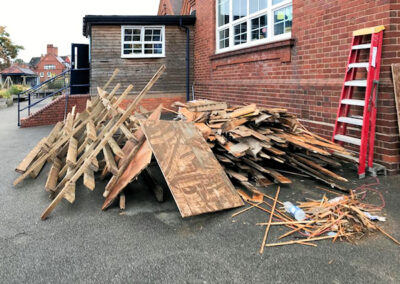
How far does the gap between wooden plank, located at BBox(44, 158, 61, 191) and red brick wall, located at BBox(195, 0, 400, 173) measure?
4.91 m

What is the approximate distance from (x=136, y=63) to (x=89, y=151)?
9866mm

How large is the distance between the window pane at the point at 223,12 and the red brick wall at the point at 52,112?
6.35m

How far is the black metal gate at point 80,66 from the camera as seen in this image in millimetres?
15995

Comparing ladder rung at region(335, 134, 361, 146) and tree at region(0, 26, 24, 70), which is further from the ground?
tree at region(0, 26, 24, 70)

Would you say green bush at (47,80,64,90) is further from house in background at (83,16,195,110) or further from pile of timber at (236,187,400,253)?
pile of timber at (236,187,400,253)

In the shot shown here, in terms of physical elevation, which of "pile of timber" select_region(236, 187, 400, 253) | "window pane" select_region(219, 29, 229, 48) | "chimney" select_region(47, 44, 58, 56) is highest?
"chimney" select_region(47, 44, 58, 56)

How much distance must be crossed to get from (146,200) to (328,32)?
4.74 meters

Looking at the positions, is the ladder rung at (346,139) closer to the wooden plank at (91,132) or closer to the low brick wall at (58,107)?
the wooden plank at (91,132)

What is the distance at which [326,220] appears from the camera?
3609 mm

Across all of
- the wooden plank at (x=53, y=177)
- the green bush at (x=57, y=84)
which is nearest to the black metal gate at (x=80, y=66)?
the wooden plank at (x=53, y=177)

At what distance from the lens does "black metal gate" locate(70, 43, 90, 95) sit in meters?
16.0

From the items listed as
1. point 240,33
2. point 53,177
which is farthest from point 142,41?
point 53,177

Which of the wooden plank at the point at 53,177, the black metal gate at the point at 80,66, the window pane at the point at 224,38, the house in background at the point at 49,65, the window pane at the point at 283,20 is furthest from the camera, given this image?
the house in background at the point at 49,65

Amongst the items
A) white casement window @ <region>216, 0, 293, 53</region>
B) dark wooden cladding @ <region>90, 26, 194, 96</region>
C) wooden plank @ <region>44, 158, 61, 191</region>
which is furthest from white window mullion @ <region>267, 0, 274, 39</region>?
dark wooden cladding @ <region>90, 26, 194, 96</region>
